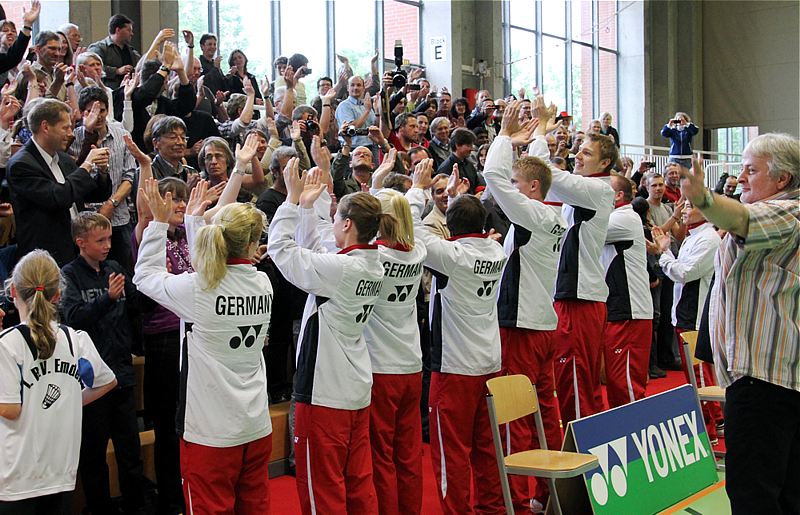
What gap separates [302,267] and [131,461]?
5.30 ft

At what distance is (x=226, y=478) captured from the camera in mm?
3754

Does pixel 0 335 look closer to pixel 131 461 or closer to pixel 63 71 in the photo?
pixel 131 461

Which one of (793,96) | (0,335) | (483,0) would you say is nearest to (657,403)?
(0,335)

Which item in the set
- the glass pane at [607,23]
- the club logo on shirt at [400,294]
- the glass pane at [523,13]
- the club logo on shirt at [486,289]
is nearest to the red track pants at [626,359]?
the club logo on shirt at [486,289]

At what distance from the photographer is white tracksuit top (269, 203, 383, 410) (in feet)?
13.4

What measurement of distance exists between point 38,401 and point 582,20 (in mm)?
19297

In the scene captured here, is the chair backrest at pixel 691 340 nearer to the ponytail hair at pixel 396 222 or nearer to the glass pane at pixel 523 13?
the ponytail hair at pixel 396 222

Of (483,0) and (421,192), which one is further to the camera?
(483,0)

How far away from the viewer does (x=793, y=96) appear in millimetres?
20859

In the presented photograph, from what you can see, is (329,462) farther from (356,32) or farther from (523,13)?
(523,13)

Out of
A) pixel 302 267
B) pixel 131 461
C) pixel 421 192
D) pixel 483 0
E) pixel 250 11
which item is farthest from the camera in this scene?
pixel 483 0

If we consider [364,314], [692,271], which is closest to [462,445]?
[364,314]

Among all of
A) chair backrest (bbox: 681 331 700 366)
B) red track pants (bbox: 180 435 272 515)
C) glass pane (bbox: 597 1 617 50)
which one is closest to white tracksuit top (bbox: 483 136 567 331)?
chair backrest (bbox: 681 331 700 366)

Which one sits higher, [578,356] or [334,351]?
[334,351]
